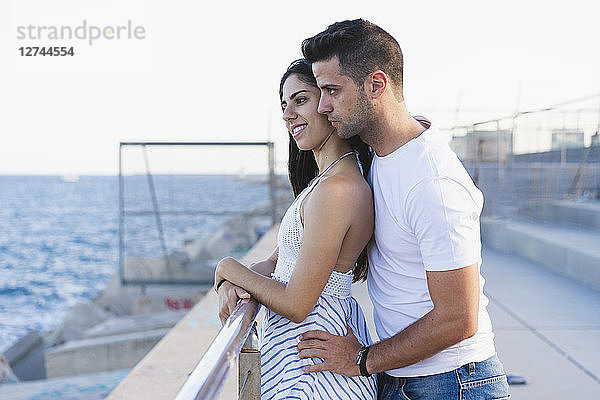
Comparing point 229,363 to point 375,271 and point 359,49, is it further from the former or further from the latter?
point 359,49

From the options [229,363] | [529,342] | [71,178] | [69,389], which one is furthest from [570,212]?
[71,178]

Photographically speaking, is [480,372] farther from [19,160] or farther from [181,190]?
[19,160]

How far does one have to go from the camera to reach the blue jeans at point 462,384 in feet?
4.21

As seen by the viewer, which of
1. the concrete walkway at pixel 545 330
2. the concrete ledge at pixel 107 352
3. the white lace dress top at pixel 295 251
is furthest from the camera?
the concrete ledge at pixel 107 352

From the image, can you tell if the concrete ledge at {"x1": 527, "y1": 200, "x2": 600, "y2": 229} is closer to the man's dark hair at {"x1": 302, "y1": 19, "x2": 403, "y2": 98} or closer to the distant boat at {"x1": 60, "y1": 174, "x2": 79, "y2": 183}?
the man's dark hair at {"x1": 302, "y1": 19, "x2": 403, "y2": 98}

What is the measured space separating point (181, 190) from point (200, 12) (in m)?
9.86

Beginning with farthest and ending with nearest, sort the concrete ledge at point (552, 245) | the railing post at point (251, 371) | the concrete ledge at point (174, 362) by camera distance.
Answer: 1. the concrete ledge at point (552, 245)
2. the concrete ledge at point (174, 362)
3. the railing post at point (251, 371)

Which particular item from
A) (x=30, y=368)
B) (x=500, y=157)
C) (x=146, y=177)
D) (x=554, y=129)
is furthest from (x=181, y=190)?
(x=554, y=129)

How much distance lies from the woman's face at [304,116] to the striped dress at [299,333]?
14cm

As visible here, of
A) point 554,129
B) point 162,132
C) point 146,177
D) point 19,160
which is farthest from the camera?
point 19,160

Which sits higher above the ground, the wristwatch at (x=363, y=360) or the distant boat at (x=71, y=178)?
the wristwatch at (x=363, y=360)

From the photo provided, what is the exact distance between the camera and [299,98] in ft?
4.90

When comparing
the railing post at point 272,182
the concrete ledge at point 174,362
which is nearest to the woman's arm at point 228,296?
the concrete ledge at point 174,362

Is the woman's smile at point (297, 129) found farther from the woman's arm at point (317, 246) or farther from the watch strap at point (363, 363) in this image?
the watch strap at point (363, 363)
